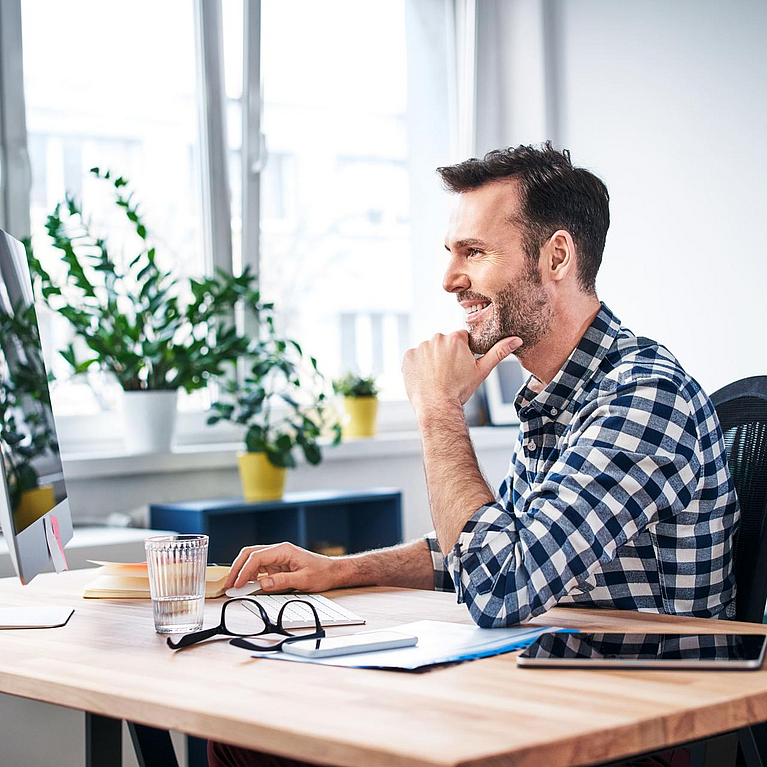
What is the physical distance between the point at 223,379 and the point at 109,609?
2.21m

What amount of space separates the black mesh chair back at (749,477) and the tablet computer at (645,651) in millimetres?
330

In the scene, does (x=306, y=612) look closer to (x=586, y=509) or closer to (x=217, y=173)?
(x=586, y=509)

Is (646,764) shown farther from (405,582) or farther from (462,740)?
(462,740)

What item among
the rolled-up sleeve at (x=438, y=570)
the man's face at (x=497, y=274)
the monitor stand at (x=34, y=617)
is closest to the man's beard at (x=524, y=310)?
the man's face at (x=497, y=274)

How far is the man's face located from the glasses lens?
592mm

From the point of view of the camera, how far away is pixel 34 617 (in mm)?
1487

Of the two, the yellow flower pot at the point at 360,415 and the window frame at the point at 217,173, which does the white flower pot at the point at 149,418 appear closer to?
the window frame at the point at 217,173

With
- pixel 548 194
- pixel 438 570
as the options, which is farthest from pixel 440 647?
pixel 548 194

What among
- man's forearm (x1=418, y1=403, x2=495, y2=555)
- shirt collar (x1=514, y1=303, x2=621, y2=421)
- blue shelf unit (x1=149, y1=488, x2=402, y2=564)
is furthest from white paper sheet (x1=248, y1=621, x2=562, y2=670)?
blue shelf unit (x1=149, y1=488, x2=402, y2=564)

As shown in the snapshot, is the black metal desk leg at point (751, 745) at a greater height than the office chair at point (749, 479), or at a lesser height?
lesser

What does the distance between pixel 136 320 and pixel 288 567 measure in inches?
66.8

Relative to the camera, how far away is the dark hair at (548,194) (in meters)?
1.82

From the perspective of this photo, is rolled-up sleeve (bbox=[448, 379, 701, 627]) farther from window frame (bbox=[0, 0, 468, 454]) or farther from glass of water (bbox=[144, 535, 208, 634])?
window frame (bbox=[0, 0, 468, 454])

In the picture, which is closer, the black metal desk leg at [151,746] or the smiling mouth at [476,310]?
the black metal desk leg at [151,746]
